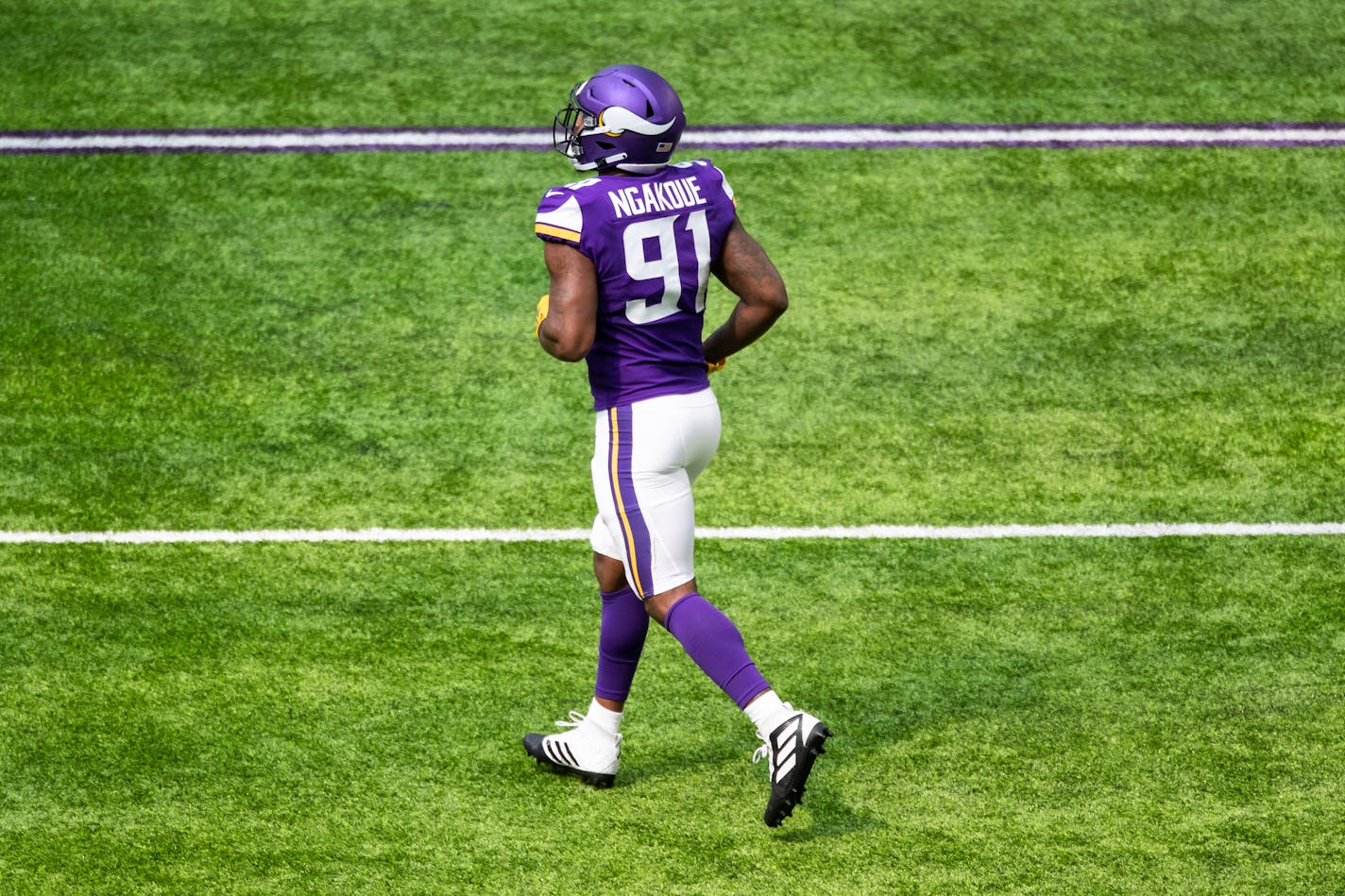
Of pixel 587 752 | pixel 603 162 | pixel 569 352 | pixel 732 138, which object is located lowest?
pixel 587 752

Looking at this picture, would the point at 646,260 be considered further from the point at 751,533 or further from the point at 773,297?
the point at 751,533

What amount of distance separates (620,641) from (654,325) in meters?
0.97

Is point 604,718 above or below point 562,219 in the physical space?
below

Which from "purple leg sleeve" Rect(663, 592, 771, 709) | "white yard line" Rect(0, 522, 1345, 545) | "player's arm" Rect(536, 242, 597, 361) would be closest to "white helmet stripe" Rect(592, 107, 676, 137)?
"player's arm" Rect(536, 242, 597, 361)

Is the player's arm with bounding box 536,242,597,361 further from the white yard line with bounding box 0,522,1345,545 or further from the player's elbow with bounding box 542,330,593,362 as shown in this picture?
the white yard line with bounding box 0,522,1345,545

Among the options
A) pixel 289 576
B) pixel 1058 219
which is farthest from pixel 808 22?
pixel 289 576

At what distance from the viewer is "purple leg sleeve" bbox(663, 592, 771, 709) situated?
A: 4402 mm

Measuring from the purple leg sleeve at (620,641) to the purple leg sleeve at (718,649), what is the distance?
0.86 feet

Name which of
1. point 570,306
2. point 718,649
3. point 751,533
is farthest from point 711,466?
point 570,306

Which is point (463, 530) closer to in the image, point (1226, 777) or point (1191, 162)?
point (1226, 777)

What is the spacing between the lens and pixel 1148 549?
19.9 feet

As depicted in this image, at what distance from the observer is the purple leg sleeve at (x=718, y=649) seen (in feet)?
14.4

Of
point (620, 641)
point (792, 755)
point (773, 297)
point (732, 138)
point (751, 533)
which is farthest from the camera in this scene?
point (732, 138)

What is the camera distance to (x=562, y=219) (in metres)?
4.36
